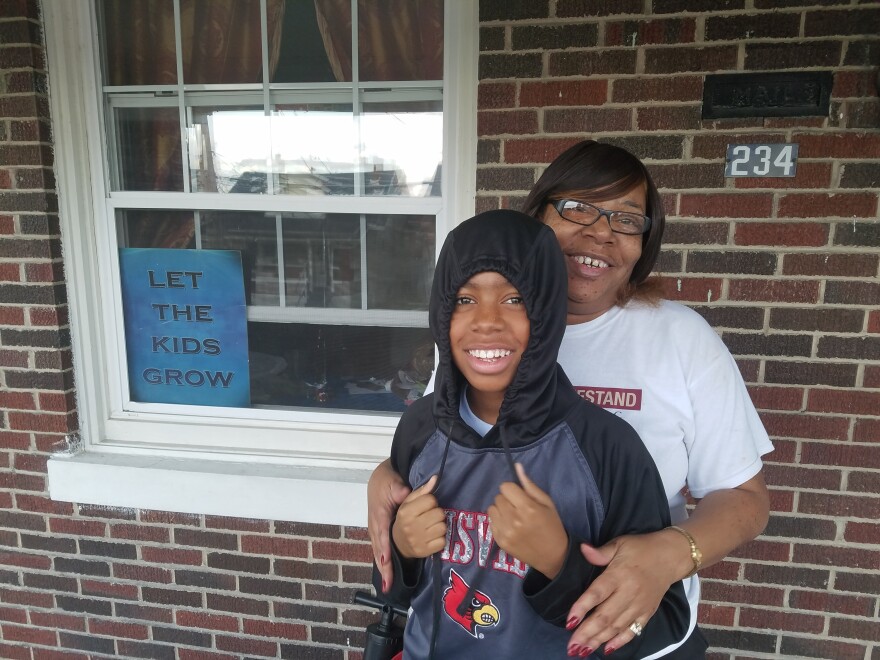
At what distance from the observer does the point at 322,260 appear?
92.4 inches

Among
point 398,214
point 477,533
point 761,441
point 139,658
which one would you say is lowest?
point 139,658

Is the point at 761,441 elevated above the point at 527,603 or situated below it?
above

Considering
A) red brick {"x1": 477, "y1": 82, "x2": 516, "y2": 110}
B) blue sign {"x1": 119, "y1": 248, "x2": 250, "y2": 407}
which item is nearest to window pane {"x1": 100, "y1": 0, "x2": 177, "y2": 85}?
blue sign {"x1": 119, "y1": 248, "x2": 250, "y2": 407}

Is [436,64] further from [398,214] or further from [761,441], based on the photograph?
[761,441]

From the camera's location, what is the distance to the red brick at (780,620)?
2104 millimetres

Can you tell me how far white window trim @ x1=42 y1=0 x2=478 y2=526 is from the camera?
2.24 metres

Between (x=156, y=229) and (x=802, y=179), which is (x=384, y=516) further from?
(x=156, y=229)

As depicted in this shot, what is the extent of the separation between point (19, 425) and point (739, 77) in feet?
9.93

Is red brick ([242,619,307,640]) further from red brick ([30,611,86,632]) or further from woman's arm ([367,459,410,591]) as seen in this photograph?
woman's arm ([367,459,410,591])

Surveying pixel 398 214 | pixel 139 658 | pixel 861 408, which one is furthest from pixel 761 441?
pixel 139 658

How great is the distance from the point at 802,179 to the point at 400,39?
147 cm

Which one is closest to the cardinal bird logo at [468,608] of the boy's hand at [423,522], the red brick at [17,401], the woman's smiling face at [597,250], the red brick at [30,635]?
the boy's hand at [423,522]

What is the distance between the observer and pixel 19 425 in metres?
2.42

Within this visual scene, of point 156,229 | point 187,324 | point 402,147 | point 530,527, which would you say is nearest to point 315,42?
point 402,147
